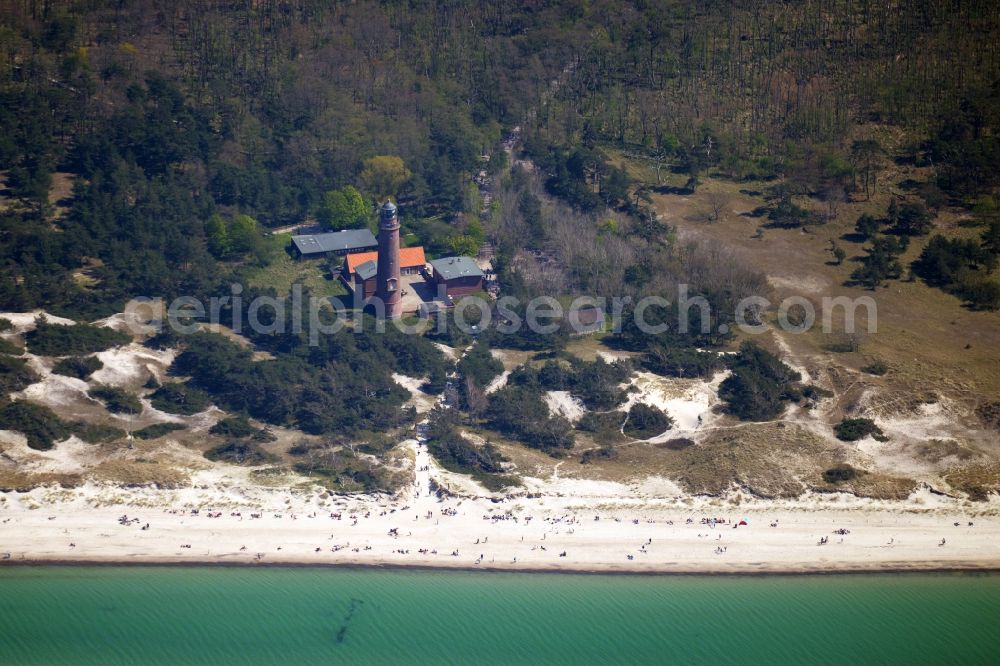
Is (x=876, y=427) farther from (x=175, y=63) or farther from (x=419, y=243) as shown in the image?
(x=175, y=63)

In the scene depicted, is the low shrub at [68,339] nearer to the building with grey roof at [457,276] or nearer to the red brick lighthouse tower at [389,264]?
the red brick lighthouse tower at [389,264]

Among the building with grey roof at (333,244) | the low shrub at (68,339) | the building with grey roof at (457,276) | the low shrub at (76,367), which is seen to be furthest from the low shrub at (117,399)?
the building with grey roof at (457,276)

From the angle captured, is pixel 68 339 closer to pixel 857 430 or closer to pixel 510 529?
pixel 510 529

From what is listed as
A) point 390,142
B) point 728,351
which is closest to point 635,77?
point 390,142

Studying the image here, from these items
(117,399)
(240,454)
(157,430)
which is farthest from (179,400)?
(240,454)

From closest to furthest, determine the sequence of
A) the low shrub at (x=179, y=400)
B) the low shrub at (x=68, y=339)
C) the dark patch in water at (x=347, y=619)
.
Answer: the dark patch in water at (x=347, y=619), the low shrub at (x=179, y=400), the low shrub at (x=68, y=339)

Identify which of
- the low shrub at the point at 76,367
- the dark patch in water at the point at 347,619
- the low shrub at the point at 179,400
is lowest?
the dark patch in water at the point at 347,619
